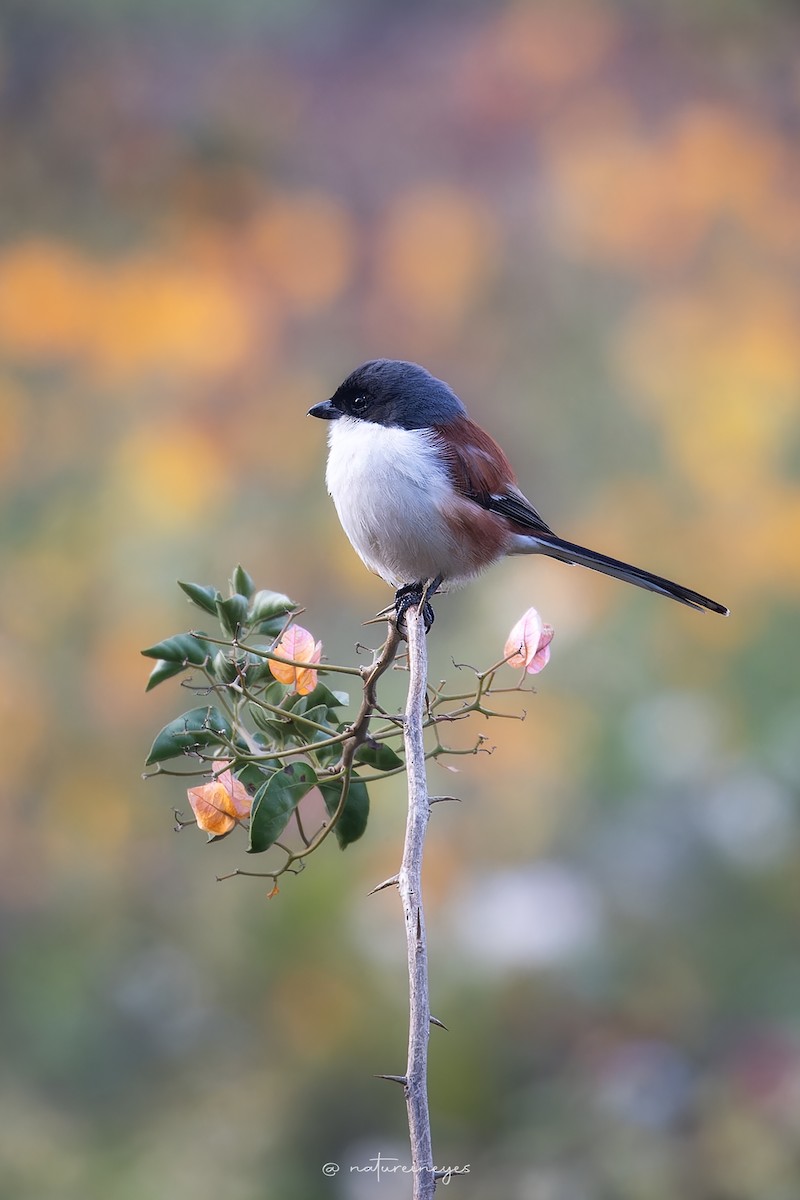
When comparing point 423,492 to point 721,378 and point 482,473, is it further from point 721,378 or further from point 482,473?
point 721,378

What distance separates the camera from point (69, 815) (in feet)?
10.1

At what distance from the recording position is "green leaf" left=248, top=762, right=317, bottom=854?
2.60ft

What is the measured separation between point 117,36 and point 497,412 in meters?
1.57

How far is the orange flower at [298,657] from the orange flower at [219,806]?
93 mm

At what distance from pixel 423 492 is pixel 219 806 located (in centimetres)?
85

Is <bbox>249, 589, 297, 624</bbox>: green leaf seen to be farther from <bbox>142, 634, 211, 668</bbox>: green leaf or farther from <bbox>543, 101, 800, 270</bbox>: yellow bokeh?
<bbox>543, 101, 800, 270</bbox>: yellow bokeh

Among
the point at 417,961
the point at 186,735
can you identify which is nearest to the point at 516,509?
the point at 186,735

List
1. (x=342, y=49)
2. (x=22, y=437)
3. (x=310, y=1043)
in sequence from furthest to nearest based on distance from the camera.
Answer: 1. (x=342, y=49)
2. (x=22, y=437)
3. (x=310, y=1043)

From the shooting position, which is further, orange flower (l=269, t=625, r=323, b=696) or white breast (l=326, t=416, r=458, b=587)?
white breast (l=326, t=416, r=458, b=587)

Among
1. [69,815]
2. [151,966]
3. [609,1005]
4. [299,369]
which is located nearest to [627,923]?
[609,1005]

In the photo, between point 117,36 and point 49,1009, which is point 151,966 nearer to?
point 49,1009

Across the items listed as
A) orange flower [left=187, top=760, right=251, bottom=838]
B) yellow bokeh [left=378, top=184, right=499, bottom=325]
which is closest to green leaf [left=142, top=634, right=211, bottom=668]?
orange flower [left=187, top=760, right=251, bottom=838]

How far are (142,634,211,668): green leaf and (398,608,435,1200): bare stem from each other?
186mm

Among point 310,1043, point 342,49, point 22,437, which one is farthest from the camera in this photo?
point 342,49
